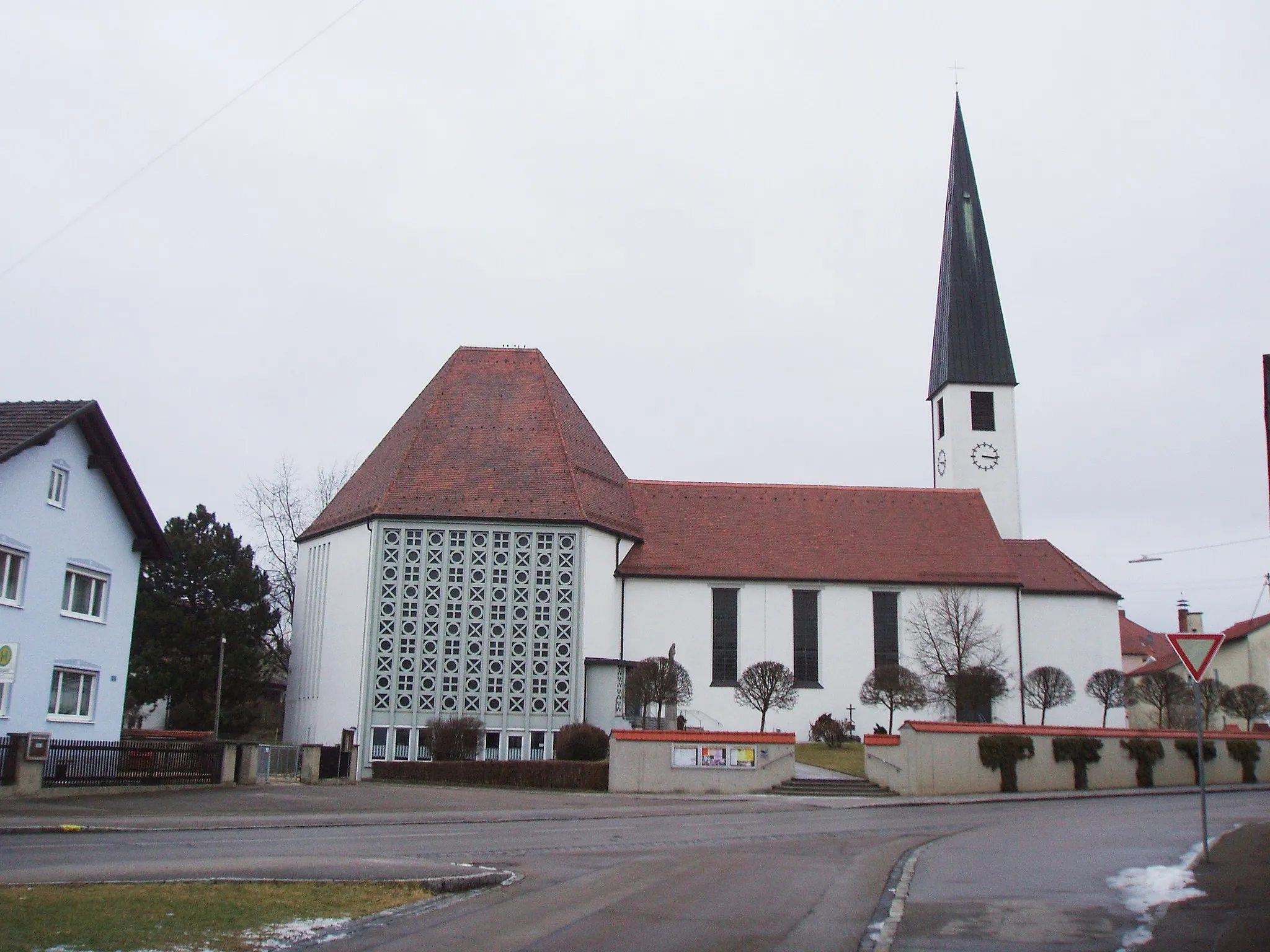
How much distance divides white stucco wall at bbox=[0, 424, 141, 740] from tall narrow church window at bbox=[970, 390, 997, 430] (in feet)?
121

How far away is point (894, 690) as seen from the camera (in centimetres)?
4069

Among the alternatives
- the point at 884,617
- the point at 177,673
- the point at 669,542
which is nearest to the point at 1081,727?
the point at 884,617

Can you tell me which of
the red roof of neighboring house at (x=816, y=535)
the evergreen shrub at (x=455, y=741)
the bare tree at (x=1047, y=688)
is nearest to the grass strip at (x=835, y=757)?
the bare tree at (x=1047, y=688)

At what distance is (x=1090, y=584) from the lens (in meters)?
47.7

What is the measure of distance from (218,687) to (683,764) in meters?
24.6

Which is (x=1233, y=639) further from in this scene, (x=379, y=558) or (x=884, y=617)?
(x=379, y=558)

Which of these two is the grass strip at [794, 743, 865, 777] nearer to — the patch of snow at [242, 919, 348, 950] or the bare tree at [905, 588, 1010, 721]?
the bare tree at [905, 588, 1010, 721]

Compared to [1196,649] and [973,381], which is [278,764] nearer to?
[1196,649]

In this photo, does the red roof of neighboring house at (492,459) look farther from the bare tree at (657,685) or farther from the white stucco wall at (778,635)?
the bare tree at (657,685)

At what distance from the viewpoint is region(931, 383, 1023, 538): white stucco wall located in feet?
175

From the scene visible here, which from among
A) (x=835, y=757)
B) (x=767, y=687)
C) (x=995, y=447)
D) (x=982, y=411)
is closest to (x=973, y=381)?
(x=982, y=411)

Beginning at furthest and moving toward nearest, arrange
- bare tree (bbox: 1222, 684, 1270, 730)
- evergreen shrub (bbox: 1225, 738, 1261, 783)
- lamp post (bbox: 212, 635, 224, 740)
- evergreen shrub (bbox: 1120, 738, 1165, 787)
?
lamp post (bbox: 212, 635, 224, 740)
bare tree (bbox: 1222, 684, 1270, 730)
evergreen shrub (bbox: 1225, 738, 1261, 783)
evergreen shrub (bbox: 1120, 738, 1165, 787)

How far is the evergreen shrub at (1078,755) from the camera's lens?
103 feet

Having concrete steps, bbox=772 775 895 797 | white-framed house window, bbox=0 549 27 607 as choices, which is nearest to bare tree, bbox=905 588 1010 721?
concrete steps, bbox=772 775 895 797
